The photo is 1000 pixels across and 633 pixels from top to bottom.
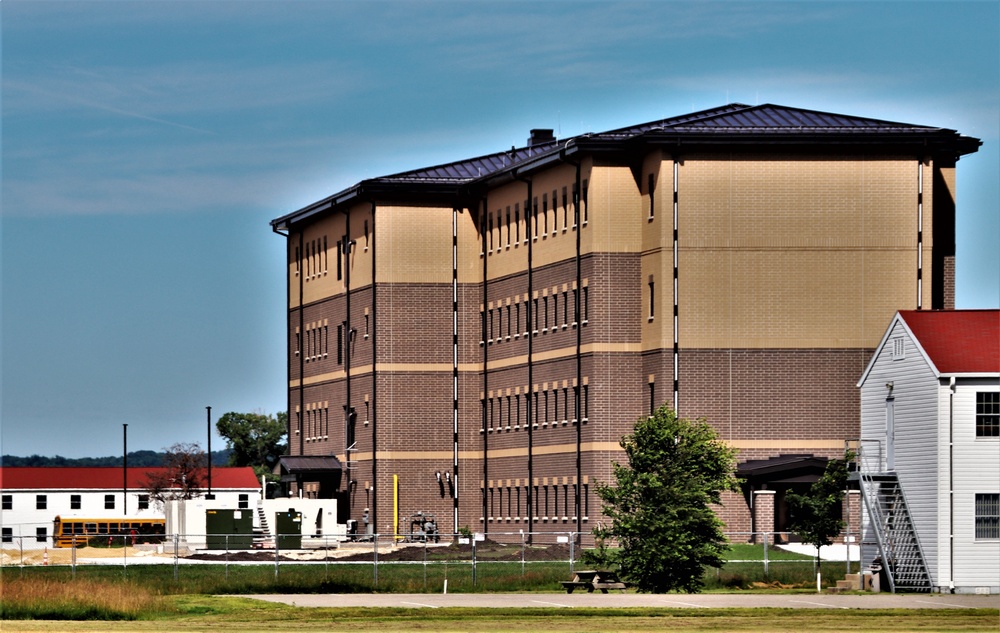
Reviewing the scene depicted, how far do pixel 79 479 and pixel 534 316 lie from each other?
73159 millimetres

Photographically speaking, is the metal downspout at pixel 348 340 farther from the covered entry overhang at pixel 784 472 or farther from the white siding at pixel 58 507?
the white siding at pixel 58 507

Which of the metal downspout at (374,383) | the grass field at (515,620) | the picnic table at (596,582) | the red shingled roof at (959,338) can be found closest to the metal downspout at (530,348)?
the metal downspout at (374,383)

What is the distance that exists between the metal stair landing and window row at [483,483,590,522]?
87.4 ft

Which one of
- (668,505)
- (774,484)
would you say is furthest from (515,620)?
(774,484)

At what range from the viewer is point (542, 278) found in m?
95.9

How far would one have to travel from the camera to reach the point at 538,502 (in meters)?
95.8

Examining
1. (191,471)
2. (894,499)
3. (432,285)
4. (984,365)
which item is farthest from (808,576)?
(191,471)

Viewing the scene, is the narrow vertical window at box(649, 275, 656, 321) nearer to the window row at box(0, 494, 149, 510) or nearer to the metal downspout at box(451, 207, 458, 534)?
the metal downspout at box(451, 207, 458, 534)

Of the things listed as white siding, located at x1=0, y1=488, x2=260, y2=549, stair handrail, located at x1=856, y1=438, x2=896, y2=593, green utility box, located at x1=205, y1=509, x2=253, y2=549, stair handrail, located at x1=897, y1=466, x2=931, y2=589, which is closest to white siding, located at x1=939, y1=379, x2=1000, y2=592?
stair handrail, located at x1=897, y1=466, x2=931, y2=589

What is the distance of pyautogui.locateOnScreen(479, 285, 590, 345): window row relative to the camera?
3637 inches

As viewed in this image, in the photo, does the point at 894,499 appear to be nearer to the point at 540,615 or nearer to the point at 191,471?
the point at 540,615

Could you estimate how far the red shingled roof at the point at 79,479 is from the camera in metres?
160

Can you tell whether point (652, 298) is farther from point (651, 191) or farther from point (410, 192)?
point (410, 192)

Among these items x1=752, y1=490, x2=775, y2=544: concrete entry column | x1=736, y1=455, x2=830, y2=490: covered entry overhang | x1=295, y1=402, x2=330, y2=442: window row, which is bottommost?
x1=752, y1=490, x2=775, y2=544: concrete entry column
